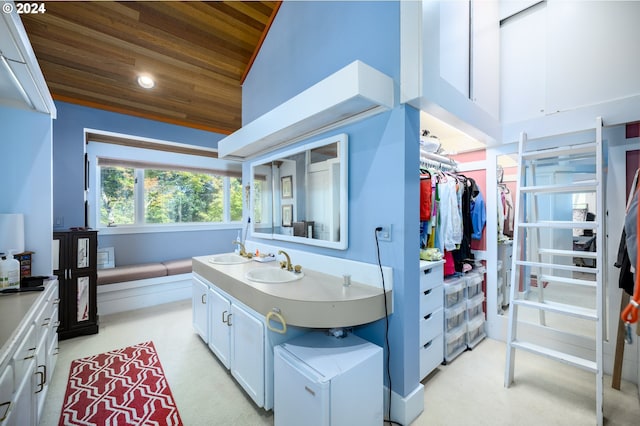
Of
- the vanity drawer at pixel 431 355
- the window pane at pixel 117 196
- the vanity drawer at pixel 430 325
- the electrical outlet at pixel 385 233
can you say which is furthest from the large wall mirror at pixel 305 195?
the window pane at pixel 117 196

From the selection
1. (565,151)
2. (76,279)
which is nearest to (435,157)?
(565,151)

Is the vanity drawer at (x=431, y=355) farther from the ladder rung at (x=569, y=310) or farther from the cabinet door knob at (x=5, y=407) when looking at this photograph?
the cabinet door knob at (x=5, y=407)

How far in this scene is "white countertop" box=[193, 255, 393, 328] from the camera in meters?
1.51

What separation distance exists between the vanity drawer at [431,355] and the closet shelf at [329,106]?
1.81m

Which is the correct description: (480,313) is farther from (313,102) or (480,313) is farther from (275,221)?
(313,102)

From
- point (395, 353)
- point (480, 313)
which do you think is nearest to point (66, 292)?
point (395, 353)

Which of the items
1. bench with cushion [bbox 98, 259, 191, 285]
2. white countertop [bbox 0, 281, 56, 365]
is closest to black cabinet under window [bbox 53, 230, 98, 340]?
bench with cushion [bbox 98, 259, 191, 285]

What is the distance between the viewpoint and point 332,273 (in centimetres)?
213

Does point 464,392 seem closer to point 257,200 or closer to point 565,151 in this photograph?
point 565,151

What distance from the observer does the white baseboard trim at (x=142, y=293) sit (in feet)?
11.5

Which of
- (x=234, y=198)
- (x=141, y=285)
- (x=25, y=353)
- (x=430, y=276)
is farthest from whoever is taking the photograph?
(x=234, y=198)

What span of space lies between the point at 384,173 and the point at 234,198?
4023mm

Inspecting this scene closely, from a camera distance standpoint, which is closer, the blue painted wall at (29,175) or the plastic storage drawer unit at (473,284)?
the blue painted wall at (29,175)

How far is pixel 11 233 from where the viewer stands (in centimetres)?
200
